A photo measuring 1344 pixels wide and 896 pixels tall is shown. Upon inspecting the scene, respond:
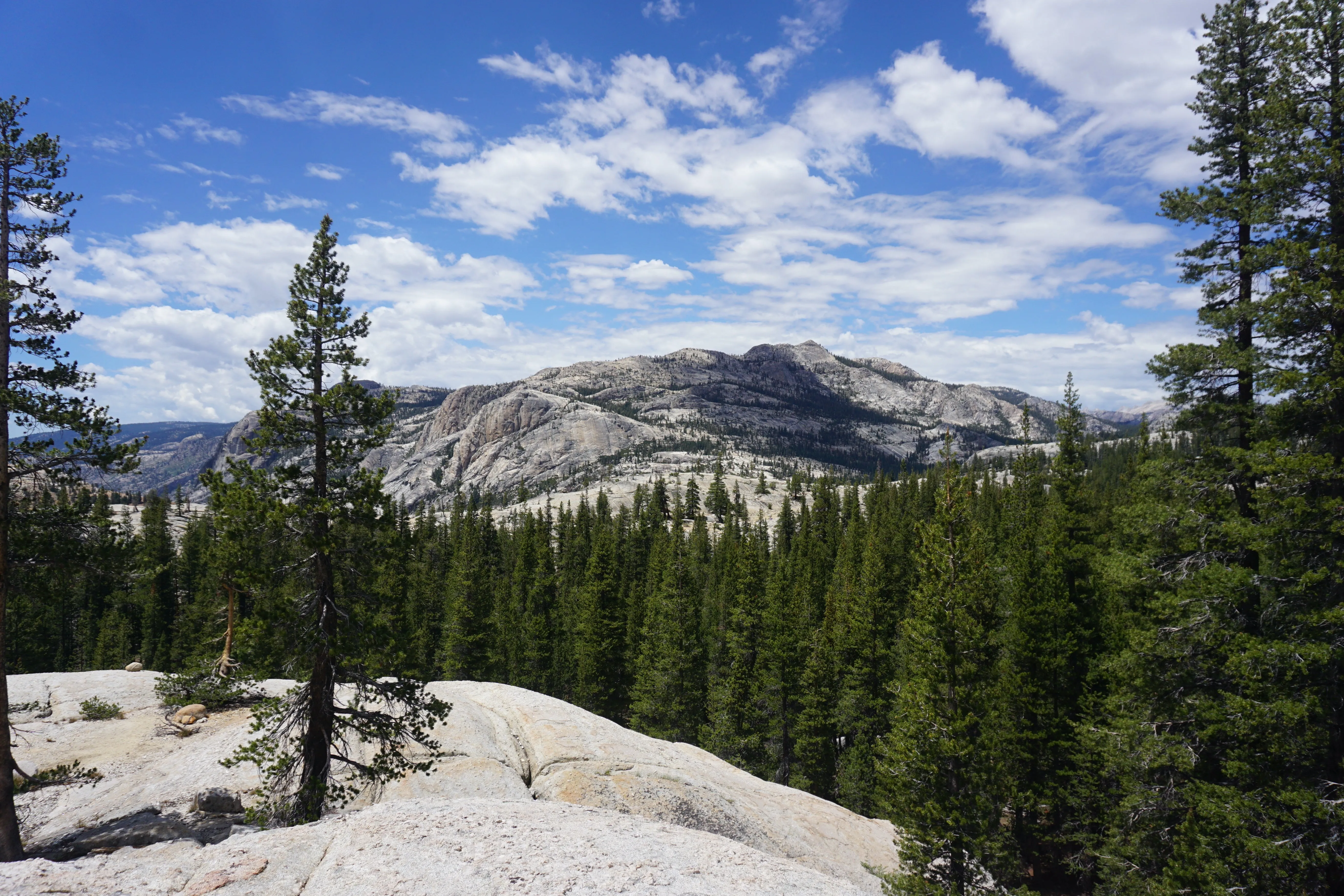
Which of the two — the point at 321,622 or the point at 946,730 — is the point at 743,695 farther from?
the point at 321,622

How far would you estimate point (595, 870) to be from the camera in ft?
33.9

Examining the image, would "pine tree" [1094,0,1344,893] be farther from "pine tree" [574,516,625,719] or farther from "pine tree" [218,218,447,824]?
"pine tree" [574,516,625,719]

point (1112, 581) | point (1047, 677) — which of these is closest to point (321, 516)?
point (1112, 581)

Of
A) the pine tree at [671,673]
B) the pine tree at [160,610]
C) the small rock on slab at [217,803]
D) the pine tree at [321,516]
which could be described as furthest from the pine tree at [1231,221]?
the pine tree at [160,610]

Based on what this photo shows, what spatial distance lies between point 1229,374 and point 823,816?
63.8 ft

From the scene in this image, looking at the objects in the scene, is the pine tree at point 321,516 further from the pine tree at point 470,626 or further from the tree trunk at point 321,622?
the pine tree at point 470,626

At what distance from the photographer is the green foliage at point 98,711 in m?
23.1

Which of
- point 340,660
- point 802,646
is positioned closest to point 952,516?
point 340,660

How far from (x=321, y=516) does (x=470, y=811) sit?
778 cm

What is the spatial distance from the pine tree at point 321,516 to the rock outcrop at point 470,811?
1579 millimetres

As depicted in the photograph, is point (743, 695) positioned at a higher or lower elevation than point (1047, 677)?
lower

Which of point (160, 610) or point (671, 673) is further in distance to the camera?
point (160, 610)

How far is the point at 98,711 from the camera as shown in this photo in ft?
76.0

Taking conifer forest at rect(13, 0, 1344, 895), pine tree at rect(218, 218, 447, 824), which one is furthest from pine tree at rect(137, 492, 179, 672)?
pine tree at rect(218, 218, 447, 824)
